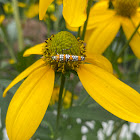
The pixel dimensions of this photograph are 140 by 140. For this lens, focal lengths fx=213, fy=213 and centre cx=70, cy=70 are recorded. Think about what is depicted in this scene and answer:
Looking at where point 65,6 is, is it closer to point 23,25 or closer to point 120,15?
point 120,15

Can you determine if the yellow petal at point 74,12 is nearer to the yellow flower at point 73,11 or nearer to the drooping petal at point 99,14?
the yellow flower at point 73,11

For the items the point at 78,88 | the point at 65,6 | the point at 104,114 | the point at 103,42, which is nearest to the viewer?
the point at 65,6

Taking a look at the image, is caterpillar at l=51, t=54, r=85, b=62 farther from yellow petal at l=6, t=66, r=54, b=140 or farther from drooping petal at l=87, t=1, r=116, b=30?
drooping petal at l=87, t=1, r=116, b=30

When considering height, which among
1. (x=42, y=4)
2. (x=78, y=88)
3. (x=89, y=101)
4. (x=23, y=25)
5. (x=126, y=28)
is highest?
(x=42, y=4)

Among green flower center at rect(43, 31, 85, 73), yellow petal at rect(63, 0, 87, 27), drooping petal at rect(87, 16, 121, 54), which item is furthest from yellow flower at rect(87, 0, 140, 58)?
yellow petal at rect(63, 0, 87, 27)

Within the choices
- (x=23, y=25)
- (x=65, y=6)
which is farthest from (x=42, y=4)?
(x=23, y=25)

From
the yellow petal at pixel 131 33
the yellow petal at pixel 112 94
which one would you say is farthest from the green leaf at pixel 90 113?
the yellow petal at pixel 131 33
